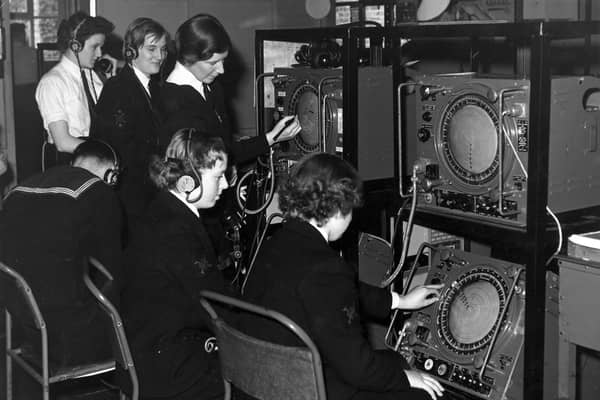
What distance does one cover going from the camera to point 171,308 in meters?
2.41

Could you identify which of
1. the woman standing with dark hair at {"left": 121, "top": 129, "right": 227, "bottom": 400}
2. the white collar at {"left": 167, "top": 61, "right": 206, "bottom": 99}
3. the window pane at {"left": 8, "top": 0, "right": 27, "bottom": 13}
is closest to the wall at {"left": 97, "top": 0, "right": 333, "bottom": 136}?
the window pane at {"left": 8, "top": 0, "right": 27, "bottom": 13}

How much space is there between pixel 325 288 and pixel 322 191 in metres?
0.31

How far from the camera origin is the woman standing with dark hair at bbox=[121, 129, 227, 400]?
2398 millimetres

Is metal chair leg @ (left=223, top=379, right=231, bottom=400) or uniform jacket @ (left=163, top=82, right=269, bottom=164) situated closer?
metal chair leg @ (left=223, top=379, right=231, bottom=400)

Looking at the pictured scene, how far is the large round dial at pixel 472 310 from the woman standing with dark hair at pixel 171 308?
98cm

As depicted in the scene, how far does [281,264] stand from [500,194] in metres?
0.89

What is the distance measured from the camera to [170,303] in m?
2.41

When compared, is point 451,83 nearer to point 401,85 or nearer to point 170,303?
point 401,85

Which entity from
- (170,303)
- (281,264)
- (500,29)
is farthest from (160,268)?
(500,29)

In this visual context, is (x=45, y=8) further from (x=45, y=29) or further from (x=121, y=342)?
(x=121, y=342)

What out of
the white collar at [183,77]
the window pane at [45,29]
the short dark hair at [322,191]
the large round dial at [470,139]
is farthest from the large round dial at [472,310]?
the window pane at [45,29]

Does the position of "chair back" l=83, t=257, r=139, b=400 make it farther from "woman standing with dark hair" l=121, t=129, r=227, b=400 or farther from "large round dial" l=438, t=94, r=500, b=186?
"large round dial" l=438, t=94, r=500, b=186

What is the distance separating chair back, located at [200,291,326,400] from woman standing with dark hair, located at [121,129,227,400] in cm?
28

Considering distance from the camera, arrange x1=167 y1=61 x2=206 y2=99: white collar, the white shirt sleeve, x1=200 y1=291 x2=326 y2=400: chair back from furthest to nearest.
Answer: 1. the white shirt sleeve
2. x1=167 y1=61 x2=206 y2=99: white collar
3. x1=200 y1=291 x2=326 y2=400: chair back
